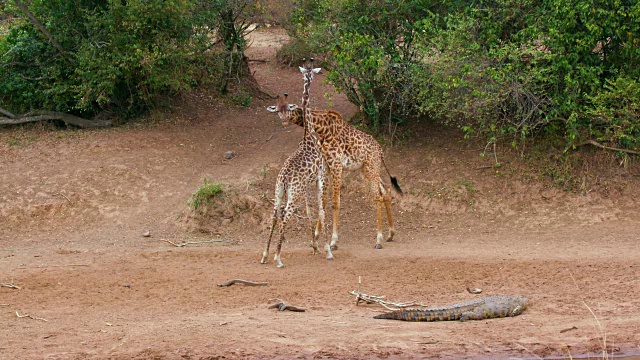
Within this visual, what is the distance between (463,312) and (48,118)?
11.8 metres

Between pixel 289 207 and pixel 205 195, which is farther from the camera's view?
pixel 205 195

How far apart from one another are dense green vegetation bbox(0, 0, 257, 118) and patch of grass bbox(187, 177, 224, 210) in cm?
316

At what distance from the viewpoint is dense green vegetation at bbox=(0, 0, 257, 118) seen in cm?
1731

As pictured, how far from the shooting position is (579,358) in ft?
31.1

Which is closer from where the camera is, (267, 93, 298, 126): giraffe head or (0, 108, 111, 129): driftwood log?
(267, 93, 298, 126): giraffe head

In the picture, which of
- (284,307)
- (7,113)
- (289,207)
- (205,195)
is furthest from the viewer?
(7,113)

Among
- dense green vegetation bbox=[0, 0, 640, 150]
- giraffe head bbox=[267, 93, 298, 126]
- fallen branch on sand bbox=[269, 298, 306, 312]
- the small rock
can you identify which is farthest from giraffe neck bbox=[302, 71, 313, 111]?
fallen branch on sand bbox=[269, 298, 306, 312]

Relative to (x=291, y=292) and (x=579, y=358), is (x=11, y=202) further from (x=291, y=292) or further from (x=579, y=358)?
(x=579, y=358)

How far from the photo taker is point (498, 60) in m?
15.7

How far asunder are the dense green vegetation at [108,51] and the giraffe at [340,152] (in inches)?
182

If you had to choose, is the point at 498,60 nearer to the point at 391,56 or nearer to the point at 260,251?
the point at 391,56

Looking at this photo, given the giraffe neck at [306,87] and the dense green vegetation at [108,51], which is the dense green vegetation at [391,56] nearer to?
the dense green vegetation at [108,51]

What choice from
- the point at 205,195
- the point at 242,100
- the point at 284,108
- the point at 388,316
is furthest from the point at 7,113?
the point at 388,316

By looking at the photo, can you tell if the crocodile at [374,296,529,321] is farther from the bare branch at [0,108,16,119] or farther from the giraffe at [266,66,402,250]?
the bare branch at [0,108,16,119]
